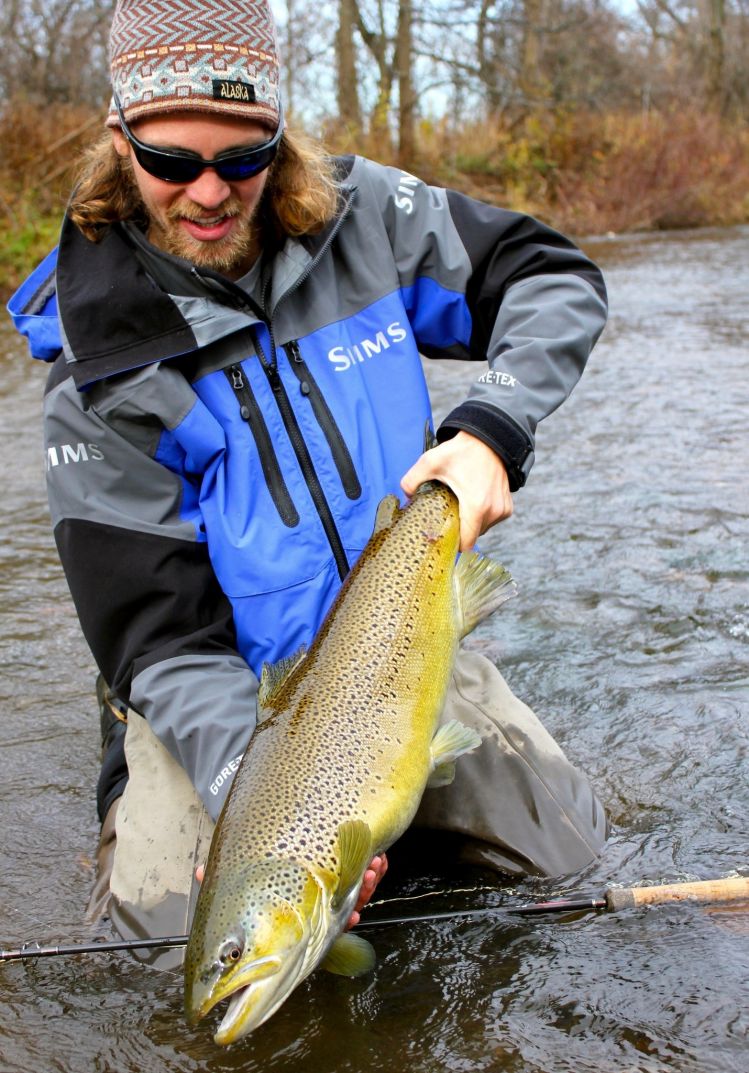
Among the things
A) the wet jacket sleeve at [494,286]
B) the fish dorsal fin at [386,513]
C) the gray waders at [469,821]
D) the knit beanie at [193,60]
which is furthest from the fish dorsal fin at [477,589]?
the knit beanie at [193,60]

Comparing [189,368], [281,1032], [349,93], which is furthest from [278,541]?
[349,93]

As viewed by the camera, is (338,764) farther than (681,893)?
No

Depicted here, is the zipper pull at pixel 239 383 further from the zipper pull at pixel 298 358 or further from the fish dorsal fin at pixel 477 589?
the fish dorsal fin at pixel 477 589

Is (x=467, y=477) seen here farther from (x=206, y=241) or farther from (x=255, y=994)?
(x=255, y=994)

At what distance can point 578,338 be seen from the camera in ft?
10.8

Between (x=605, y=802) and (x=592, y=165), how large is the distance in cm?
1915

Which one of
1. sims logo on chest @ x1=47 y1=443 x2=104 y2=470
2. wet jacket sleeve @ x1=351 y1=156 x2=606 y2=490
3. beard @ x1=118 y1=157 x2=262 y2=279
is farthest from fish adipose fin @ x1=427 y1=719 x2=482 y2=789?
beard @ x1=118 y1=157 x2=262 y2=279

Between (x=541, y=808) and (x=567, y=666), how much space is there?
1.25 metres

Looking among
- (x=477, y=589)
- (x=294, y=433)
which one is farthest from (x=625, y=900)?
(x=294, y=433)

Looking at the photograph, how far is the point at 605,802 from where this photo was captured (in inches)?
133

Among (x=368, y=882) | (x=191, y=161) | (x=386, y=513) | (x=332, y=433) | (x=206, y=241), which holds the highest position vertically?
(x=191, y=161)

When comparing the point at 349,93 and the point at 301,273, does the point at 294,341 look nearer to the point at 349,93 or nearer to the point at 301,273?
the point at 301,273

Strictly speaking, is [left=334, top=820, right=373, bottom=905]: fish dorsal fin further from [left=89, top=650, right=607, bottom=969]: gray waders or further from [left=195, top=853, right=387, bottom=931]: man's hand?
[left=89, top=650, right=607, bottom=969]: gray waders

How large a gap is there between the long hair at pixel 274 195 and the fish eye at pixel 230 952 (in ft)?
6.58
